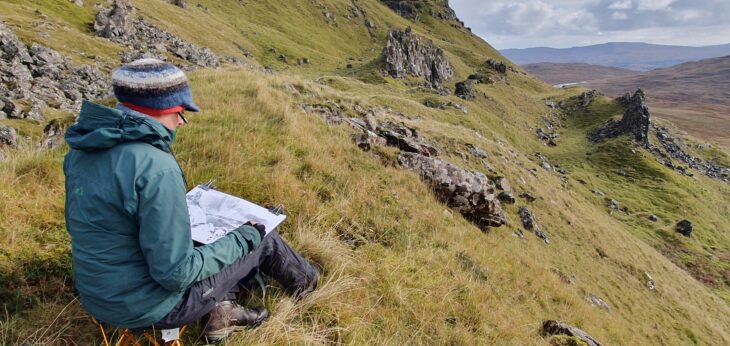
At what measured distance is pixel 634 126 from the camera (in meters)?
71.8

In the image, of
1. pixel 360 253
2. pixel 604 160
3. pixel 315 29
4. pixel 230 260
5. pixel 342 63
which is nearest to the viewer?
pixel 230 260

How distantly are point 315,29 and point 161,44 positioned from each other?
85.7m

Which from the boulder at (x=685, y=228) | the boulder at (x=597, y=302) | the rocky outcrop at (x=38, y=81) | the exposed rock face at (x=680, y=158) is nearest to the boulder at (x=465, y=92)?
the exposed rock face at (x=680, y=158)

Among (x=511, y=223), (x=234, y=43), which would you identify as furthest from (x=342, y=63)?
(x=511, y=223)

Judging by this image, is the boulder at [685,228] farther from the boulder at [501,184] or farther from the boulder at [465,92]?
the boulder at [465,92]

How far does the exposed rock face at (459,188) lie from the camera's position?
12.7m

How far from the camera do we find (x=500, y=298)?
7.99 m

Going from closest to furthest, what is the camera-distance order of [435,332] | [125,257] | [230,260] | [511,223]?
[125,257]
[230,260]
[435,332]
[511,223]

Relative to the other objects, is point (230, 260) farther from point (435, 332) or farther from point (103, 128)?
point (435, 332)

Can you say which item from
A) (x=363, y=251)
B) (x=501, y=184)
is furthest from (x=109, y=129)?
(x=501, y=184)

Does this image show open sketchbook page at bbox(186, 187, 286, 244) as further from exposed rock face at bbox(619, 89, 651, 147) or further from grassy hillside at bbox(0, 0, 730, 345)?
exposed rock face at bbox(619, 89, 651, 147)

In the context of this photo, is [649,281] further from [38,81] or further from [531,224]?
[38,81]

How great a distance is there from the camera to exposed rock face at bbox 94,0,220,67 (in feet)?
128

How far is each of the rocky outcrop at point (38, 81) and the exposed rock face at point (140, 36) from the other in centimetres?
1197
